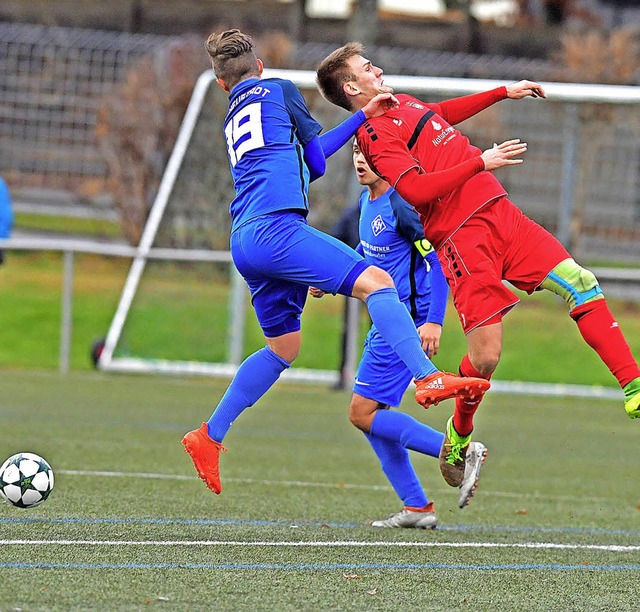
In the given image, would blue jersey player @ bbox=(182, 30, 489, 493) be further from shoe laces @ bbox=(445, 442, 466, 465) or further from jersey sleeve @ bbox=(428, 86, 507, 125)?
shoe laces @ bbox=(445, 442, 466, 465)

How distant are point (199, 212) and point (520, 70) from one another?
17.7 ft

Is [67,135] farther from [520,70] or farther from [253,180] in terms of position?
[253,180]

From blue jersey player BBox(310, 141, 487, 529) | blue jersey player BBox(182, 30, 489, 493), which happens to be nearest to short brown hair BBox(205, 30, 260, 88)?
blue jersey player BBox(182, 30, 489, 493)

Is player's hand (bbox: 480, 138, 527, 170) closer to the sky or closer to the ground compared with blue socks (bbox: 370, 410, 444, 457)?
closer to the sky

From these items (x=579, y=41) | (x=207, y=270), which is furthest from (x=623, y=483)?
(x=579, y=41)

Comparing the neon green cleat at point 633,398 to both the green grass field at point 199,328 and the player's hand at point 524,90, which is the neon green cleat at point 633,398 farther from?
the green grass field at point 199,328

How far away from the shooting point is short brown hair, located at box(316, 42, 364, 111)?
6.15m

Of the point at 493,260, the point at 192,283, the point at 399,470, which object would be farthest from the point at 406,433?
the point at 192,283

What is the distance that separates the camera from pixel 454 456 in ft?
19.8

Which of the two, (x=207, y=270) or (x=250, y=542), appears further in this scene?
(x=207, y=270)

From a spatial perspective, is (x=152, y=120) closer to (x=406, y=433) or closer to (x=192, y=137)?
(x=192, y=137)

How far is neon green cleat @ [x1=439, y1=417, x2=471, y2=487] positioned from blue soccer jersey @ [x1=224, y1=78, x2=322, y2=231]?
47.4 inches

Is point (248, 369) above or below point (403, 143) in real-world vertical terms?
below

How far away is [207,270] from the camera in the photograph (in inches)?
610
